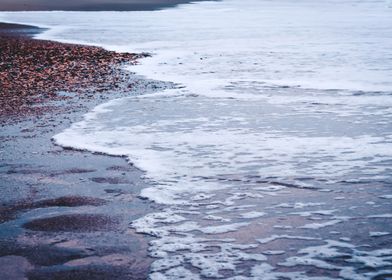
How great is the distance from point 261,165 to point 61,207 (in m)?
2.67

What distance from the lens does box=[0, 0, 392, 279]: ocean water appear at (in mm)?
4477

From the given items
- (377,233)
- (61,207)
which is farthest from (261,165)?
(61,207)

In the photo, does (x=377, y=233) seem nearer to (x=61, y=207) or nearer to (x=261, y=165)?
(x=261, y=165)

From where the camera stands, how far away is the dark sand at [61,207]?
14.0 ft

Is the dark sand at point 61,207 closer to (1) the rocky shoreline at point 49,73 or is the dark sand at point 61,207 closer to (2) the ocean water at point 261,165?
(2) the ocean water at point 261,165

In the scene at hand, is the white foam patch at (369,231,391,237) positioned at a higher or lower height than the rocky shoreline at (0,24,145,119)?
lower

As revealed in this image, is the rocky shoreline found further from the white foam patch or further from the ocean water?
the white foam patch

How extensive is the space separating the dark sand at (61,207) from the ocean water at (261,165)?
24cm

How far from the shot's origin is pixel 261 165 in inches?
275

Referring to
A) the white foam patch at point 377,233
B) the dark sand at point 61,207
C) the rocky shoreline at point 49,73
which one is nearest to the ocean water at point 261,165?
the white foam patch at point 377,233

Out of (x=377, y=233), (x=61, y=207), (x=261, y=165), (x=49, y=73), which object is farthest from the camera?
(x=49, y=73)

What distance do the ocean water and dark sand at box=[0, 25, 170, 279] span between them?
24 cm

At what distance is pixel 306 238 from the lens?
4.80 m

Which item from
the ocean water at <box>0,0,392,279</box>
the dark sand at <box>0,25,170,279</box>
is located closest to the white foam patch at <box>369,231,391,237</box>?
the ocean water at <box>0,0,392,279</box>
